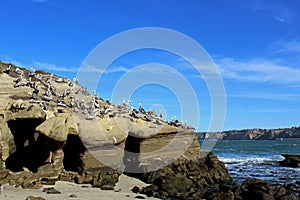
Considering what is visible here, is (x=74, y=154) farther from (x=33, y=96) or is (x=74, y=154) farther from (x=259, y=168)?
(x=259, y=168)

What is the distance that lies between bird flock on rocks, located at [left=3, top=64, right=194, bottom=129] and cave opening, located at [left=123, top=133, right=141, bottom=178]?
76.8 inches

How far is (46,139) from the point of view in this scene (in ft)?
77.6

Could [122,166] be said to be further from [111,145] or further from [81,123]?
[81,123]

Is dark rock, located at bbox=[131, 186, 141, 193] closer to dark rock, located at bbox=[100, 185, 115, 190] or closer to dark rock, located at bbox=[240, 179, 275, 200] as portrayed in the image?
dark rock, located at bbox=[100, 185, 115, 190]

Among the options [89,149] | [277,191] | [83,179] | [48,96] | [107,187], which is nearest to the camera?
[107,187]

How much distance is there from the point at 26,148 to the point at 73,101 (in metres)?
5.11

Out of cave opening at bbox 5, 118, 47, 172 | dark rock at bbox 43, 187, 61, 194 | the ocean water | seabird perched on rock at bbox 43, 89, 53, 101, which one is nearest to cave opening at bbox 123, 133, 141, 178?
cave opening at bbox 5, 118, 47, 172

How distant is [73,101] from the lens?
28.8 m

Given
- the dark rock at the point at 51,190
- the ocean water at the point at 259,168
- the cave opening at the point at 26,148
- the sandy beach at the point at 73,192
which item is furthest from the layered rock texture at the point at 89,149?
the ocean water at the point at 259,168

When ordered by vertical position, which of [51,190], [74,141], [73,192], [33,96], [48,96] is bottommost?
[73,192]

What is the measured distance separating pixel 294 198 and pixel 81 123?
14.1 m

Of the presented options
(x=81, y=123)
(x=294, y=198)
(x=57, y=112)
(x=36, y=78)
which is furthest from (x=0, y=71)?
(x=294, y=198)

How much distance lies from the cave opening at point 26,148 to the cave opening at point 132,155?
6.58 m

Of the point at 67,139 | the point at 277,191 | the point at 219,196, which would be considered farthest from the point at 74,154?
the point at 277,191
